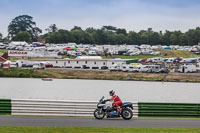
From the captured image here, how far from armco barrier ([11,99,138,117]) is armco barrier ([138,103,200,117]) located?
8.88ft

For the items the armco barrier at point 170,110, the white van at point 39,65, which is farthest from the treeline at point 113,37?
the armco barrier at point 170,110

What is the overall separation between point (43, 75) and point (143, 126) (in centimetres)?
5622

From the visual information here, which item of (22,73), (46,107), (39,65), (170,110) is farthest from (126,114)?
(39,65)

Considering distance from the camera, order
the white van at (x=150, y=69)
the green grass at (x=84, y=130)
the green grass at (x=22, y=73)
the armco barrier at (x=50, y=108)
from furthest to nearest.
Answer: the white van at (x=150, y=69) < the green grass at (x=22, y=73) < the armco barrier at (x=50, y=108) < the green grass at (x=84, y=130)

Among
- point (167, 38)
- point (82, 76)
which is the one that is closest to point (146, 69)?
point (82, 76)

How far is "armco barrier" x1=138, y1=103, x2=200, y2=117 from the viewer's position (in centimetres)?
2052

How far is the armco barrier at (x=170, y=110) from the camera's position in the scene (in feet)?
67.3

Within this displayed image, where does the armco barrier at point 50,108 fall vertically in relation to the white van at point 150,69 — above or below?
above

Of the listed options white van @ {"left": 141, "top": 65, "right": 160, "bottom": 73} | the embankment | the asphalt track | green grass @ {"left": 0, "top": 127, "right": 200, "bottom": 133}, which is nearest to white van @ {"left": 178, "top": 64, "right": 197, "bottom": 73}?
the embankment

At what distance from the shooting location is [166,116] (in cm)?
2067

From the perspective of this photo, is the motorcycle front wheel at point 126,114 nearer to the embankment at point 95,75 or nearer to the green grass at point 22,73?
the embankment at point 95,75

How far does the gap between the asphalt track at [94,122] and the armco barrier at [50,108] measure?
2.48ft

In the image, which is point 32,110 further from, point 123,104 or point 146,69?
point 146,69

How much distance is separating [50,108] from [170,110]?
5932mm
